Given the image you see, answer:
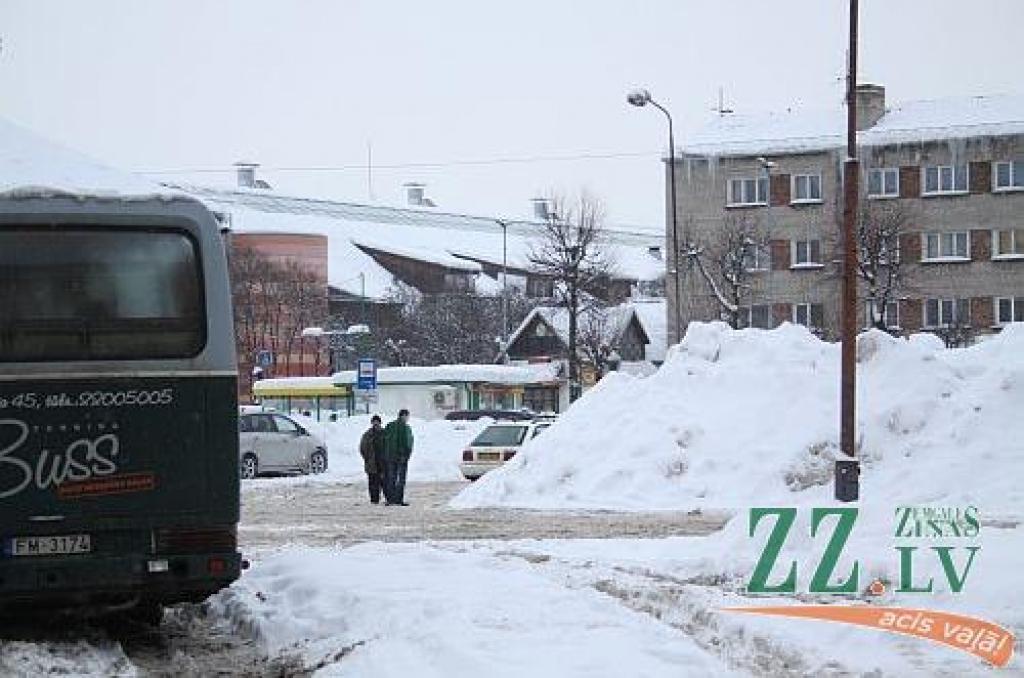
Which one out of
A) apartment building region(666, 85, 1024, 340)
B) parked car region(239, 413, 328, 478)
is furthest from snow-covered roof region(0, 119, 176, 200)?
apartment building region(666, 85, 1024, 340)

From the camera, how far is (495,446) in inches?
1474

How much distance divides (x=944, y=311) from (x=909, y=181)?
19.2 feet

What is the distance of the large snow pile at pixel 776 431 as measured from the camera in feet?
86.2

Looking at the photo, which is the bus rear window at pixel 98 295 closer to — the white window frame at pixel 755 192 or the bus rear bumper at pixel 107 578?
the bus rear bumper at pixel 107 578

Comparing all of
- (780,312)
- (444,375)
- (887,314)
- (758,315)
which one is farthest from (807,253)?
(444,375)

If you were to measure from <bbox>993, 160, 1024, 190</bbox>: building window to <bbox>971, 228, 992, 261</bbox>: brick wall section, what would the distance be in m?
2.02

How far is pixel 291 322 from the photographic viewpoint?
88562 millimetres

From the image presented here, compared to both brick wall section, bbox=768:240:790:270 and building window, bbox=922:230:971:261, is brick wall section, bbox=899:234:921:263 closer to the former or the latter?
building window, bbox=922:230:971:261

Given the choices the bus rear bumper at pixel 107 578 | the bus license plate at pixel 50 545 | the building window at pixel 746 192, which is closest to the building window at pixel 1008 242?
the building window at pixel 746 192

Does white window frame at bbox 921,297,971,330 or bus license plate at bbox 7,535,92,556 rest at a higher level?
white window frame at bbox 921,297,971,330

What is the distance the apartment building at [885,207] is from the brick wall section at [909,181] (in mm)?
44

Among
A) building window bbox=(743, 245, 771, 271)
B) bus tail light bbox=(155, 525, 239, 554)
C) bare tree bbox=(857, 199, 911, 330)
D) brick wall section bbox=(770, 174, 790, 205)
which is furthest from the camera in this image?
brick wall section bbox=(770, 174, 790, 205)

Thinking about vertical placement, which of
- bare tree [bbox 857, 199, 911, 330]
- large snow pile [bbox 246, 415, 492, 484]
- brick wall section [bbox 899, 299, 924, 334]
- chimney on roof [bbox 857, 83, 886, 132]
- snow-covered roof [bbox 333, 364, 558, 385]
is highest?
chimney on roof [bbox 857, 83, 886, 132]

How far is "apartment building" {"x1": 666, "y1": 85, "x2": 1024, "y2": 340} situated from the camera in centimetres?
7112
